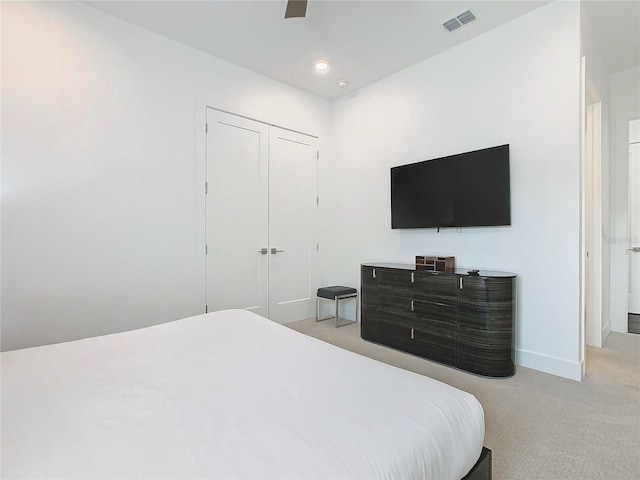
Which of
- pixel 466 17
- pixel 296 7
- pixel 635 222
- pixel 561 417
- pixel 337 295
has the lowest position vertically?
pixel 561 417

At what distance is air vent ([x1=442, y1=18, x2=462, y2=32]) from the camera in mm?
2820

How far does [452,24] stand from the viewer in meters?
2.86

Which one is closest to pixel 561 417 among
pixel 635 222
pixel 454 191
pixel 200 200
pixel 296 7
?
pixel 454 191

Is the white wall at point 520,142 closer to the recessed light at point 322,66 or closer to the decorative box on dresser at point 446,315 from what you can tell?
the decorative box on dresser at point 446,315

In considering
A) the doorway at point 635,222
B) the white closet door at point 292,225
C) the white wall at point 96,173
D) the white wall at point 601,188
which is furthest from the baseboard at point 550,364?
the white wall at point 96,173

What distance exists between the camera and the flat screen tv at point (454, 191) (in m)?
2.83

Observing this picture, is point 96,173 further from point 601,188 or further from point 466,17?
point 601,188

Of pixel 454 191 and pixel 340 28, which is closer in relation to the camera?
pixel 340 28

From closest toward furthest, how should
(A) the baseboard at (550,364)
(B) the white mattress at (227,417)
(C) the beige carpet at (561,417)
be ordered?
(B) the white mattress at (227,417) < (C) the beige carpet at (561,417) < (A) the baseboard at (550,364)

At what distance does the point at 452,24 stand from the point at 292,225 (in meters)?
2.67

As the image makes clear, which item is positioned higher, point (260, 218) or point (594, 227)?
point (260, 218)

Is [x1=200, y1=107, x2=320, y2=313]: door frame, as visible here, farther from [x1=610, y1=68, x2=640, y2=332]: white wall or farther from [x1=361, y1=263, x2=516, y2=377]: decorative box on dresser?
[x1=610, y1=68, x2=640, y2=332]: white wall

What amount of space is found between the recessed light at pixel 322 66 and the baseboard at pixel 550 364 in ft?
11.4

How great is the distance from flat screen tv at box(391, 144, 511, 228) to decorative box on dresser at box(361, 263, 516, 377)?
1.73 feet
